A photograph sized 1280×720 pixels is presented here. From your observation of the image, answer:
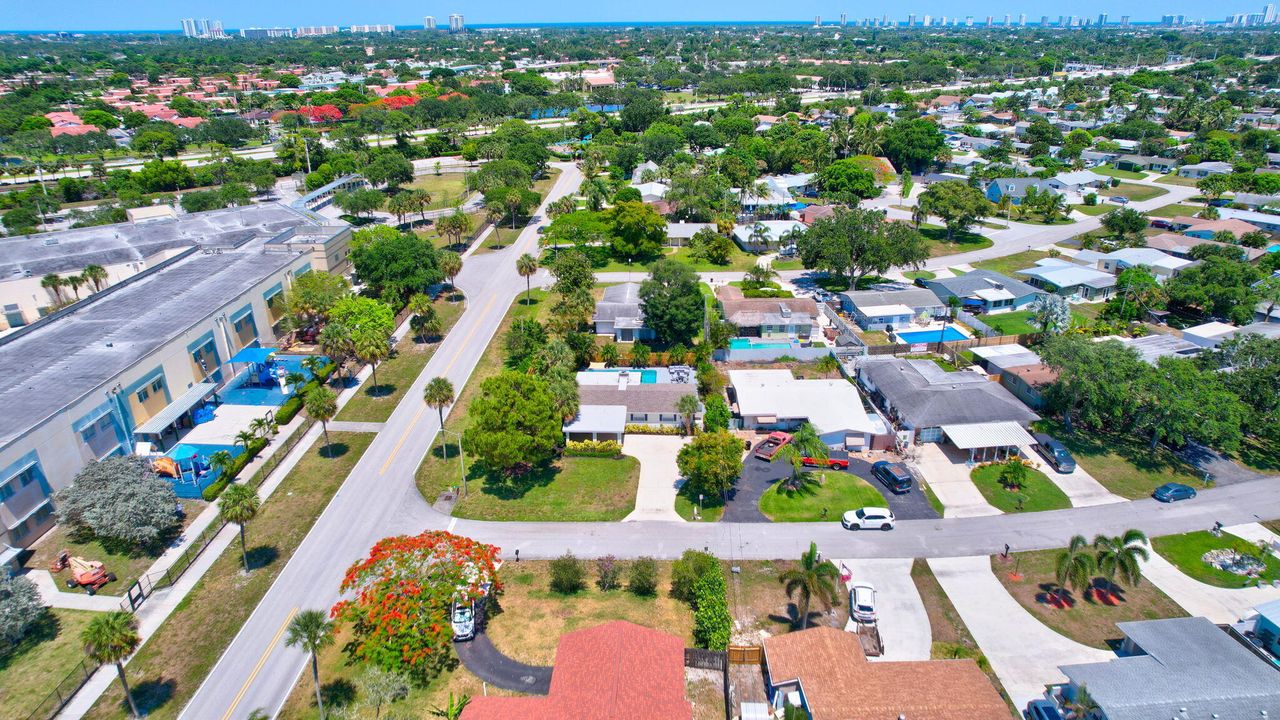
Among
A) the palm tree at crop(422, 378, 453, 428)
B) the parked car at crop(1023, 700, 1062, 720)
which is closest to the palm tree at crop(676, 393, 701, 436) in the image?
the palm tree at crop(422, 378, 453, 428)

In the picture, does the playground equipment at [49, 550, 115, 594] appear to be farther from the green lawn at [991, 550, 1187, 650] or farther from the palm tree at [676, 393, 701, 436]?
the green lawn at [991, 550, 1187, 650]

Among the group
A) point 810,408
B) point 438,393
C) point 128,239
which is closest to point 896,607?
point 810,408

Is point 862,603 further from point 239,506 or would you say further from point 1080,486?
point 239,506

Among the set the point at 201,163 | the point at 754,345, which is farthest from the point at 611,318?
the point at 201,163

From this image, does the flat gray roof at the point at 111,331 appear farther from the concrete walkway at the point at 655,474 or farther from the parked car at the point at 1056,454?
the parked car at the point at 1056,454

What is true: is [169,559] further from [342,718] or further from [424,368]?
[424,368]

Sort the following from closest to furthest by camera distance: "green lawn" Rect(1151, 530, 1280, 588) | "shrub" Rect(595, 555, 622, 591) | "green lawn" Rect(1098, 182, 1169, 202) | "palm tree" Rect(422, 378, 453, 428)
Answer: "shrub" Rect(595, 555, 622, 591) < "green lawn" Rect(1151, 530, 1280, 588) < "palm tree" Rect(422, 378, 453, 428) < "green lawn" Rect(1098, 182, 1169, 202)
